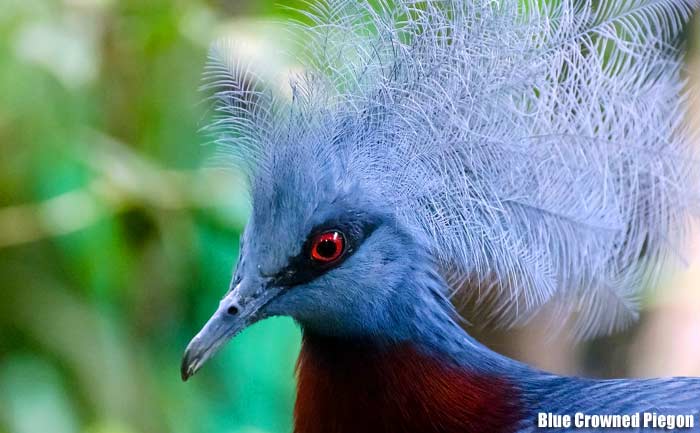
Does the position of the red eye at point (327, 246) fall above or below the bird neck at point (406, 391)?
above

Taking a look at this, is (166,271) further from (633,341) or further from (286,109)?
(633,341)

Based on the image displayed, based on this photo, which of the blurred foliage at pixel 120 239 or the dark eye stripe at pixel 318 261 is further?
the blurred foliage at pixel 120 239

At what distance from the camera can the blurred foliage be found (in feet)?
5.05

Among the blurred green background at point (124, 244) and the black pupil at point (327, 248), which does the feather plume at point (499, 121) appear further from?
the blurred green background at point (124, 244)

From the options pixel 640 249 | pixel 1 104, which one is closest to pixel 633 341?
pixel 640 249

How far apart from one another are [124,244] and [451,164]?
39.8 inches

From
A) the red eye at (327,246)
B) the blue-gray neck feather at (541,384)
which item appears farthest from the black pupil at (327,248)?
the blue-gray neck feather at (541,384)

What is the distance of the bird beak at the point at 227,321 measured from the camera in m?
0.87

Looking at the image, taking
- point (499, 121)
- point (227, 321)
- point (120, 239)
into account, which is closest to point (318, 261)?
point (227, 321)

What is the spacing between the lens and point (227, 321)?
2.90ft

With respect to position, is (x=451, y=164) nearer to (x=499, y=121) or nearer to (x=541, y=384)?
(x=499, y=121)

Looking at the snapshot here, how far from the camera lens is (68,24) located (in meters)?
1.48

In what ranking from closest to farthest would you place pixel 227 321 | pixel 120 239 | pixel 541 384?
pixel 227 321
pixel 541 384
pixel 120 239

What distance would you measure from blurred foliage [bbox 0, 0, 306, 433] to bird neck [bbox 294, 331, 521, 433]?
1.89ft
